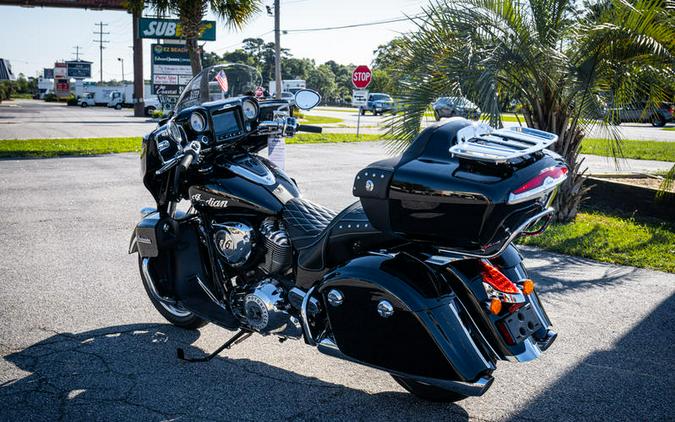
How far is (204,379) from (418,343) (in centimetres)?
158

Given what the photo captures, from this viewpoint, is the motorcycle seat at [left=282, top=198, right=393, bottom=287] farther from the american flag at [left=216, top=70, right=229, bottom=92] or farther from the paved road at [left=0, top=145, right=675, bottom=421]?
the american flag at [left=216, top=70, right=229, bottom=92]

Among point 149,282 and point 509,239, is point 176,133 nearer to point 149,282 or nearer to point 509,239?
point 149,282

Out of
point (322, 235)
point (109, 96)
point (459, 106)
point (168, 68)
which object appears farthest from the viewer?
point (109, 96)

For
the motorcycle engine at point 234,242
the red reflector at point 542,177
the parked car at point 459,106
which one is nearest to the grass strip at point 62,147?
the parked car at point 459,106

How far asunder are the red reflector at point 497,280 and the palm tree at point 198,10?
15.4m

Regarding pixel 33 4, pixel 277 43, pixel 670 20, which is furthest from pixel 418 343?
pixel 33 4

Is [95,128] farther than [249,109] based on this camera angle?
Yes

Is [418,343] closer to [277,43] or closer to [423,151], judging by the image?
[423,151]

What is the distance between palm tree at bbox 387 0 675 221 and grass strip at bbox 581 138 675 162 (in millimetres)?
6881

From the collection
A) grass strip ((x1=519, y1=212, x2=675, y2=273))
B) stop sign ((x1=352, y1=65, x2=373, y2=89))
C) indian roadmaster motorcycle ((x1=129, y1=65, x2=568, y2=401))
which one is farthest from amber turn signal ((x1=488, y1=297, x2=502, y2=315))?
stop sign ((x1=352, y1=65, x2=373, y2=89))

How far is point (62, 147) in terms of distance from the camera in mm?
16672

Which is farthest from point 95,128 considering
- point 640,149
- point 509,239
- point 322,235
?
point 509,239

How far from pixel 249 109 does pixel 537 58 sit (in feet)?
15.9

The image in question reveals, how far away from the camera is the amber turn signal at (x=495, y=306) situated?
2.89 m
